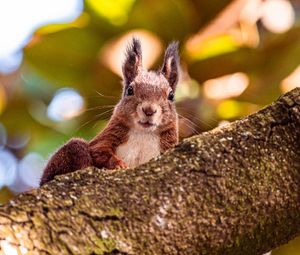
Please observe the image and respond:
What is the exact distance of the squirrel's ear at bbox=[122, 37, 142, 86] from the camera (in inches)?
132

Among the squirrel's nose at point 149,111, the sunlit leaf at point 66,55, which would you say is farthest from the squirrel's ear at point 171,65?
the sunlit leaf at point 66,55

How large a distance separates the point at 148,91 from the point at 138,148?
1.15ft

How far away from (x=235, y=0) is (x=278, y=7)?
0.28 m

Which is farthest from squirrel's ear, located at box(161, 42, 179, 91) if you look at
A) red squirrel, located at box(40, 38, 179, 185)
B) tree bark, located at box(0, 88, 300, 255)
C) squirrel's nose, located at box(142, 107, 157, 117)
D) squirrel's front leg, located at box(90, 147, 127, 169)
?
tree bark, located at box(0, 88, 300, 255)

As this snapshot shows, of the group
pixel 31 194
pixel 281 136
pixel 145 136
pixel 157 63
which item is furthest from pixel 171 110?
pixel 31 194

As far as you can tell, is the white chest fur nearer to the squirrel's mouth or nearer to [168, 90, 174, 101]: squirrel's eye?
the squirrel's mouth

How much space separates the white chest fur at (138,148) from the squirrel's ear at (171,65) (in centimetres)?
36

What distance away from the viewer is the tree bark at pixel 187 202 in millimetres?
1513

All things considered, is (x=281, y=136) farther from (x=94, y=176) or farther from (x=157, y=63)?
(x=157, y=63)

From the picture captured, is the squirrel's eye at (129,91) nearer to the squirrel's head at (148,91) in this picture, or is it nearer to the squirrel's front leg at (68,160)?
the squirrel's head at (148,91)

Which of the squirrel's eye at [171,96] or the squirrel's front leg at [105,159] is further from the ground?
the squirrel's eye at [171,96]

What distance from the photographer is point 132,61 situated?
3375 mm

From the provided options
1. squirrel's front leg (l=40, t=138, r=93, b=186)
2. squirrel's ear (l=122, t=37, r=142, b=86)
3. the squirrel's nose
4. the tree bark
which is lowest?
the tree bark

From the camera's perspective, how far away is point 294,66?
3.32 m
